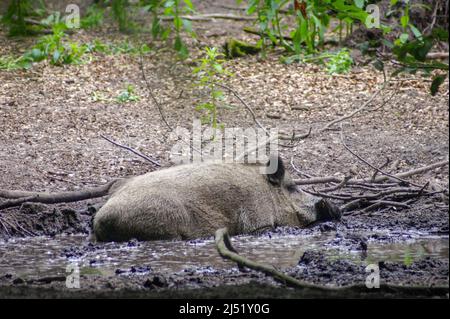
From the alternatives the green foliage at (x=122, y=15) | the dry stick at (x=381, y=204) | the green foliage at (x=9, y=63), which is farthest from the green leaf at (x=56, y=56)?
the green foliage at (x=122, y=15)

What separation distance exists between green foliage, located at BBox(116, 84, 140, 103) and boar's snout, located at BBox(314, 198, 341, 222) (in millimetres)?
4765

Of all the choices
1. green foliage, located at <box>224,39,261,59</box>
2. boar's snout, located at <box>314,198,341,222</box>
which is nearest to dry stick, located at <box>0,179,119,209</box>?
boar's snout, located at <box>314,198,341,222</box>

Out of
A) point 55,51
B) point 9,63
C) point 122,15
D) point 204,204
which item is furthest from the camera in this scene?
point 55,51

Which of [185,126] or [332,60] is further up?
[332,60]

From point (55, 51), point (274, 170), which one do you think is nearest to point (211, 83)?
point (274, 170)

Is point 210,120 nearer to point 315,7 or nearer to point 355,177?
point 355,177

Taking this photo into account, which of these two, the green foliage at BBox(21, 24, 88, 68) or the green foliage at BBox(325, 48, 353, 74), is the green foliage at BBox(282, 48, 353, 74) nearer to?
the green foliage at BBox(325, 48, 353, 74)

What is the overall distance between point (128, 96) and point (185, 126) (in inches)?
54.3

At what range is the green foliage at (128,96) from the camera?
1157 centimetres

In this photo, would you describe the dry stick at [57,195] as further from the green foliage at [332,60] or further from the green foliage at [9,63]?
the green foliage at [332,60]

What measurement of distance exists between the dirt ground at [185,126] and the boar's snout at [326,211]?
0.34ft

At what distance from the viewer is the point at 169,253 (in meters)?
6.29

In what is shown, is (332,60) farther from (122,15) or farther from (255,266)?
(122,15)

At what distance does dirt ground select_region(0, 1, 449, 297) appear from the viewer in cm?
725
